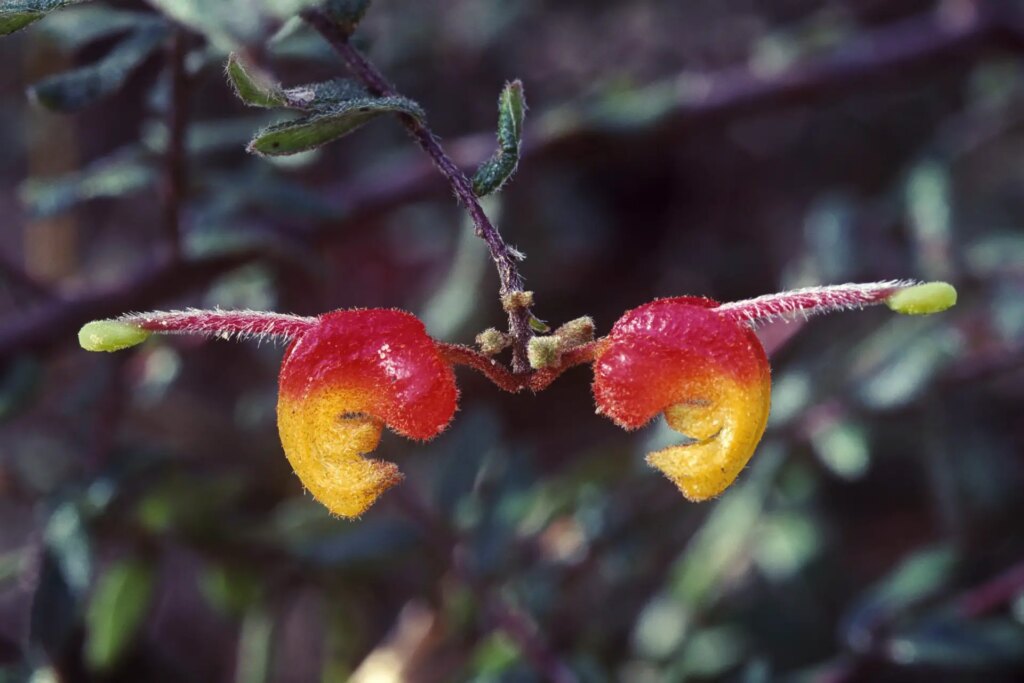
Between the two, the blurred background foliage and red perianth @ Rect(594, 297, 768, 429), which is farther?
the blurred background foliage

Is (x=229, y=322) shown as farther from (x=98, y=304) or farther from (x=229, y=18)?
(x=98, y=304)

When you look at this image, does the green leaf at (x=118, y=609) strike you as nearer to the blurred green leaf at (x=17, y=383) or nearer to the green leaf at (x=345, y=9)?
the blurred green leaf at (x=17, y=383)

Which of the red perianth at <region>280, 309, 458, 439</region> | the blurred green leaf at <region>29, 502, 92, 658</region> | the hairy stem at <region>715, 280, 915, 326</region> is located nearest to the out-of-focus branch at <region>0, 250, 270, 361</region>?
the blurred green leaf at <region>29, 502, 92, 658</region>

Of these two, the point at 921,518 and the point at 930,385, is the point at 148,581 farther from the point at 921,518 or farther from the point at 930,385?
the point at 921,518

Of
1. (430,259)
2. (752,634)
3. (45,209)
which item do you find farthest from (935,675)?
(45,209)

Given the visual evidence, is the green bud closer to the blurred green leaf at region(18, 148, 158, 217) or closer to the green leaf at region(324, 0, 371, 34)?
the green leaf at region(324, 0, 371, 34)

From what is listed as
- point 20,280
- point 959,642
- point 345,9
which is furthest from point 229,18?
point 959,642
